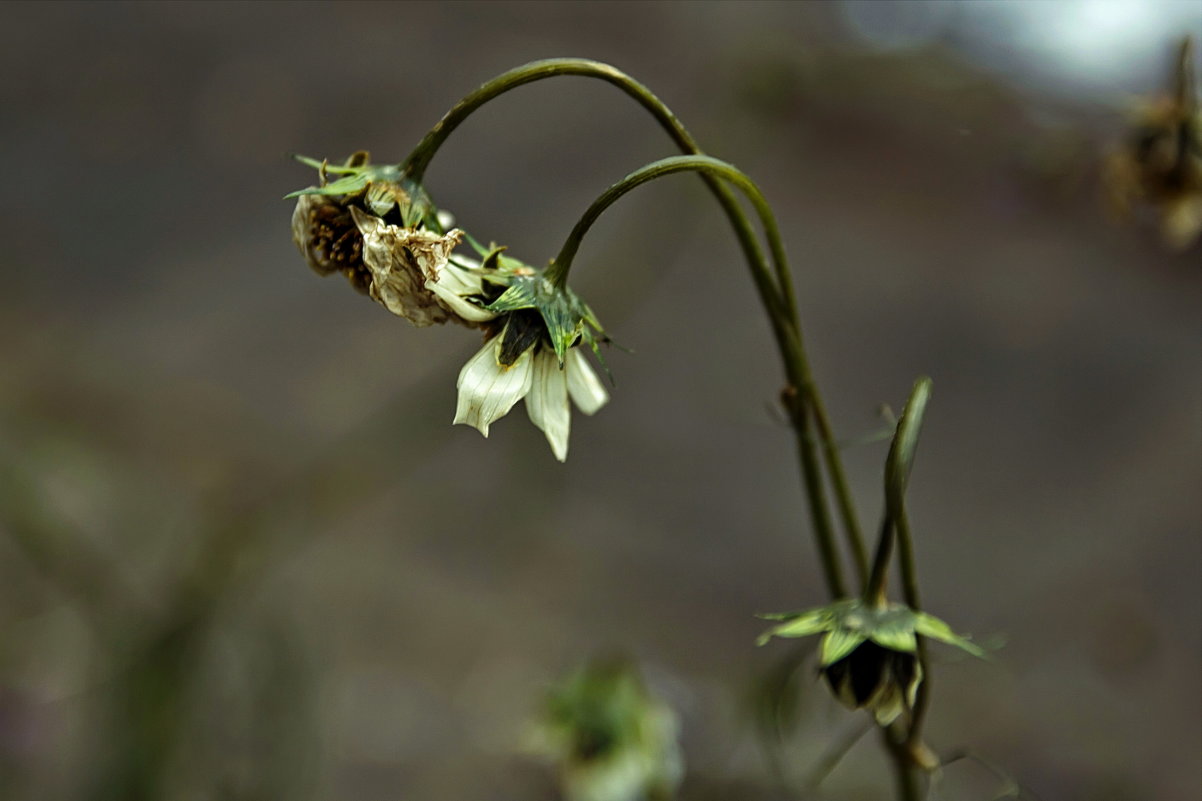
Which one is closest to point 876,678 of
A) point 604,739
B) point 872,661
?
point 872,661

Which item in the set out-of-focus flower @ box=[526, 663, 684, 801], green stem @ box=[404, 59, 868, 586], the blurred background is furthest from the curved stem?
the blurred background

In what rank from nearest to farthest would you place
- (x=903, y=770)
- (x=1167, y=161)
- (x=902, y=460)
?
1. (x=902, y=460)
2. (x=903, y=770)
3. (x=1167, y=161)

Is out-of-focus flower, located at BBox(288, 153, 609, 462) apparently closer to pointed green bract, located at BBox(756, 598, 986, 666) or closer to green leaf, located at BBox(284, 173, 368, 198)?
green leaf, located at BBox(284, 173, 368, 198)

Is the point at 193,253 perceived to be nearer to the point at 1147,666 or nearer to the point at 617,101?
the point at 617,101

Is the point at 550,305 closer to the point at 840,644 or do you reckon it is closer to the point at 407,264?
the point at 407,264

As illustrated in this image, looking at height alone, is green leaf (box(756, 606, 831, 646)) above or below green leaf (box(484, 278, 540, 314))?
below

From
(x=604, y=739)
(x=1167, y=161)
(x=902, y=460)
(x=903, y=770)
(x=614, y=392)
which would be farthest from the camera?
(x=614, y=392)

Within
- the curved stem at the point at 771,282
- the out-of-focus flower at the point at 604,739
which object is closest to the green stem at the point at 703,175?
the curved stem at the point at 771,282

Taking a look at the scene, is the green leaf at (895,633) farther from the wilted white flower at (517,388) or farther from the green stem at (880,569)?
the wilted white flower at (517,388)
